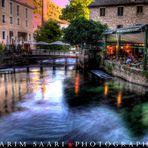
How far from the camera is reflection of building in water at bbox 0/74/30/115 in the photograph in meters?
22.7

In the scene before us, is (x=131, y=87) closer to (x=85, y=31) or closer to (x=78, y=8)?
(x=85, y=31)

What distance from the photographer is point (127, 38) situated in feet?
134

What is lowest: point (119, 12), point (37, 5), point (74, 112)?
point (74, 112)

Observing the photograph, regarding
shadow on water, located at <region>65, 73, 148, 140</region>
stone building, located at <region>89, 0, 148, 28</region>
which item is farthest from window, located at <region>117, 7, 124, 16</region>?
shadow on water, located at <region>65, 73, 148, 140</region>

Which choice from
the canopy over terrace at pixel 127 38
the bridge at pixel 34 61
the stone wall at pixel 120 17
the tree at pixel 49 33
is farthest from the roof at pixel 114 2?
the tree at pixel 49 33

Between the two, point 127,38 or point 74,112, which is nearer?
point 74,112

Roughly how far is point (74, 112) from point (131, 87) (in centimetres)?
943

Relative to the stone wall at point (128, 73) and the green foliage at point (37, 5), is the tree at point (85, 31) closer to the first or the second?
the stone wall at point (128, 73)

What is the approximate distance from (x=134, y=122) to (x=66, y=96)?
9600 millimetres

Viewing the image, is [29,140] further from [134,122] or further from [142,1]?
[142,1]

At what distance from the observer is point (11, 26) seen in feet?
208

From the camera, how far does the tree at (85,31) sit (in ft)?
169

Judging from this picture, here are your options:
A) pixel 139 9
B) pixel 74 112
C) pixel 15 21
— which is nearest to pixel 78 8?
pixel 15 21

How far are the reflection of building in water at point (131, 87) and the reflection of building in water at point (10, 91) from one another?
972 centimetres
